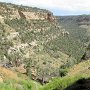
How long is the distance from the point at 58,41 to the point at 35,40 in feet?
70.9

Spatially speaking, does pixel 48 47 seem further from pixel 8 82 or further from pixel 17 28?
pixel 8 82

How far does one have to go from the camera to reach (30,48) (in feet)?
Result: 486

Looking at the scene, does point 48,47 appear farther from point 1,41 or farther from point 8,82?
point 8,82

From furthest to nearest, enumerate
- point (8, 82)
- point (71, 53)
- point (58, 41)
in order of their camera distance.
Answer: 1. point (58, 41)
2. point (71, 53)
3. point (8, 82)

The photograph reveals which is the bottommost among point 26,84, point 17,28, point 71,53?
point 71,53

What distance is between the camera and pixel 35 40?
528 ft

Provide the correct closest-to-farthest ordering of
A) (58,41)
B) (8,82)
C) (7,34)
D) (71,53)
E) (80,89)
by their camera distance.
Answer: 1. (80,89)
2. (8,82)
3. (7,34)
4. (71,53)
5. (58,41)

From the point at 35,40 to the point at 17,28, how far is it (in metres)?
10.8

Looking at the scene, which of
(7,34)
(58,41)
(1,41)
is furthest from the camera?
(58,41)

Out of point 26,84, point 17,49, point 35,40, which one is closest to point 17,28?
point 35,40

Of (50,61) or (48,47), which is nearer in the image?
(50,61)

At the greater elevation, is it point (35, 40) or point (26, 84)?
point (26, 84)

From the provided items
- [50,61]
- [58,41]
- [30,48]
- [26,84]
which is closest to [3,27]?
[30,48]

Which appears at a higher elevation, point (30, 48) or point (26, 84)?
point (26, 84)
